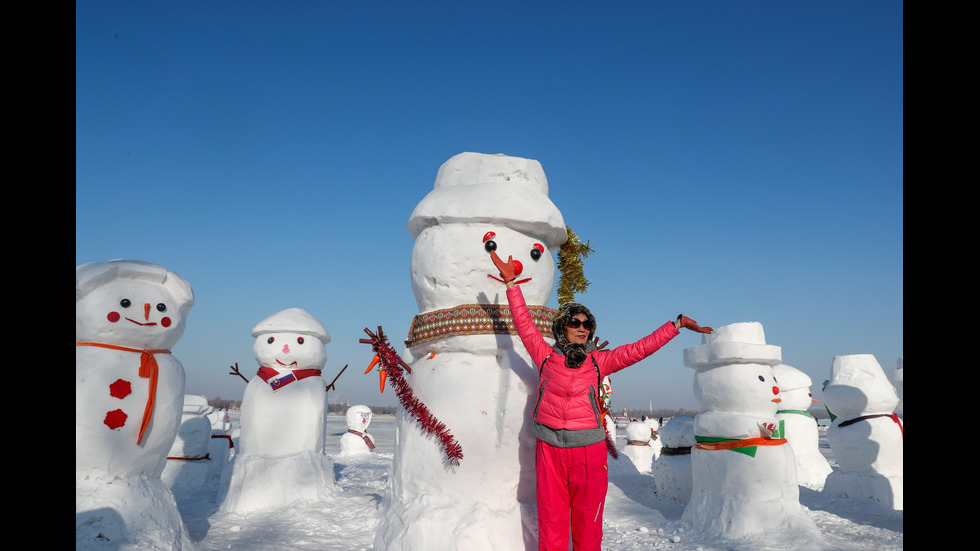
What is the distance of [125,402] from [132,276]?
100cm

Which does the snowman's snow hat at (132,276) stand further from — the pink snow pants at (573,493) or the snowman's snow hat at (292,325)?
the pink snow pants at (573,493)

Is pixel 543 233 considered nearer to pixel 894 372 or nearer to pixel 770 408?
pixel 770 408

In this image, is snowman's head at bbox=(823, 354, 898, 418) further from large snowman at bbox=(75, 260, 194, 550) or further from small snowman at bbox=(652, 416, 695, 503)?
large snowman at bbox=(75, 260, 194, 550)

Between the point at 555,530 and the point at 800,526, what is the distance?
377 centimetres

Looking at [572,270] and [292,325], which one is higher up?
[572,270]

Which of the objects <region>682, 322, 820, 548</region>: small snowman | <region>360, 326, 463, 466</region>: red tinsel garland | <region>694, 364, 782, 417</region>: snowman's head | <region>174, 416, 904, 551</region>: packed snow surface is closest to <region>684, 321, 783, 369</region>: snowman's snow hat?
<region>682, 322, 820, 548</region>: small snowman

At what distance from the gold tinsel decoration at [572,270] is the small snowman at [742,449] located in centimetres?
269

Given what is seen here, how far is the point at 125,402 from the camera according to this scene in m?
4.59

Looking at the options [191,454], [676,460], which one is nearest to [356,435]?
[191,454]

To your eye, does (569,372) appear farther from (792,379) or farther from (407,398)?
(792,379)

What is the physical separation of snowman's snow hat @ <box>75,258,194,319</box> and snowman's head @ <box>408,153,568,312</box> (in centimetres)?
201

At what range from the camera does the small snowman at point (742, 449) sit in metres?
6.31

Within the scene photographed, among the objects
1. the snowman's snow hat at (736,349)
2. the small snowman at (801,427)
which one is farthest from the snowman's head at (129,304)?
the small snowman at (801,427)
